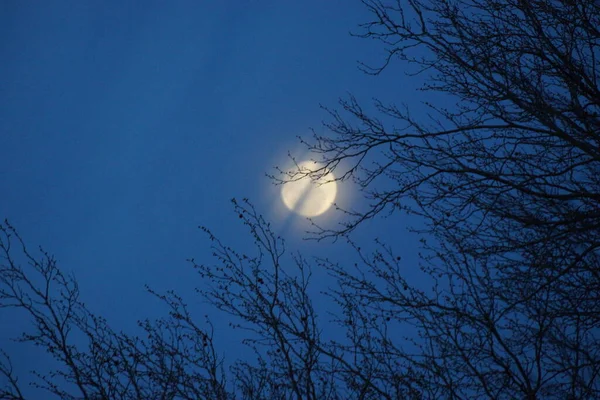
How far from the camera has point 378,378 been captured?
4219 mm

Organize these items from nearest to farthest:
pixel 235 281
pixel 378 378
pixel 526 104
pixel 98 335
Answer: pixel 526 104, pixel 235 281, pixel 378 378, pixel 98 335

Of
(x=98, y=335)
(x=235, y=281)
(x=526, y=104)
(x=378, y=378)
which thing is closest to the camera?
(x=526, y=104)

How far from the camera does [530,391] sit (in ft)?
12.1

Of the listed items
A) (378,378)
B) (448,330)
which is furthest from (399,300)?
(378,378)

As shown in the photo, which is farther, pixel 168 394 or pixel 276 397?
pixel 276 397

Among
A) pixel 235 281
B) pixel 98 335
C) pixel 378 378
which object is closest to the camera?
pixel 235 281

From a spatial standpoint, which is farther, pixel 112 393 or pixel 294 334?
pixel 112 393

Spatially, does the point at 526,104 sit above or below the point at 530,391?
above

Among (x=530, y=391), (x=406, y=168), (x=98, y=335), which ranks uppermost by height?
(x=406, y=168)

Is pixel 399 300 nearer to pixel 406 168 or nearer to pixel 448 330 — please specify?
pixel 448 330

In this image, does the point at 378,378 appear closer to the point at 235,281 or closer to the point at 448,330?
the point at 448,330

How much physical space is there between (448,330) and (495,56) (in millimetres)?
2621

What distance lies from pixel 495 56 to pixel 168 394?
176 inches

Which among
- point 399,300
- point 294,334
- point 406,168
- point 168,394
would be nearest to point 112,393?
point 168,394
